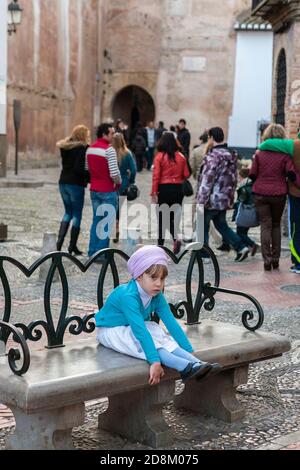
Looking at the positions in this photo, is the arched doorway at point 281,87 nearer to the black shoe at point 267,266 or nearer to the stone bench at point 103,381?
the black shoe at point 267,266

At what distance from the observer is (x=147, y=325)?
478cm

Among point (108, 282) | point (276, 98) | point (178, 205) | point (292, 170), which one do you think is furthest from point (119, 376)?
point (276, 98)

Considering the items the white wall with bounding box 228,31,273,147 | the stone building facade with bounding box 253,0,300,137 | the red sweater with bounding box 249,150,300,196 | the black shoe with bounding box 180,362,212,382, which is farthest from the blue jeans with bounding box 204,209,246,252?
the white wall with bounding box 228,31,273,147

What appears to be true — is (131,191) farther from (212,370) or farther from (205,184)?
(212,370)

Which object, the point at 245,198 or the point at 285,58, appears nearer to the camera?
the point at 245,198

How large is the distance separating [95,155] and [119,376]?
6852mm

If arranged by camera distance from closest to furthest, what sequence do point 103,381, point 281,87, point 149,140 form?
point 103,381, point 281,87, point 149,140

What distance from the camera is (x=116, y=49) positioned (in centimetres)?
3769

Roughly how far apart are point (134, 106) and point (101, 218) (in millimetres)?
30766

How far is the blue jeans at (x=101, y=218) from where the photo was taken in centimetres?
1116

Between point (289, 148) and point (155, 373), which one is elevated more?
point (289, 148)

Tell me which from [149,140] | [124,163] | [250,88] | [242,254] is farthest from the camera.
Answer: [250,88]

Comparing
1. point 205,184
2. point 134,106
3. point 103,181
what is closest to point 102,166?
point 103,181

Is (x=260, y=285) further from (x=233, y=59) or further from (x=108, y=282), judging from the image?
(x=233, y=59)
